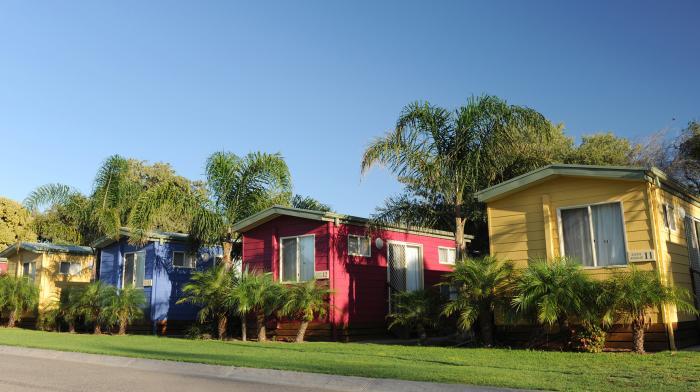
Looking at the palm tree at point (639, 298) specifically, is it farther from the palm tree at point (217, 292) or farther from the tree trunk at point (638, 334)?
the palm tree at point (217, 292)

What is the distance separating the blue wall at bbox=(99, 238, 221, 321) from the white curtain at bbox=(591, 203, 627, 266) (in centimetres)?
1578

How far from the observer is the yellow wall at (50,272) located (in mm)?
26875

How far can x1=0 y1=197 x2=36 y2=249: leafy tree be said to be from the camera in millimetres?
41875

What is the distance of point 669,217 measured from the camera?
519 inches

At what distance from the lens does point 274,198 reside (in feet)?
69.0

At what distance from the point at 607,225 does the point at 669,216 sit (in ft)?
5.25

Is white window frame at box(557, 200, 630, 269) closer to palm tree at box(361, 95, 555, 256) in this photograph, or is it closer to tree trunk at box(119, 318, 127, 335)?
palm tree at box(361, 95, 555, 256)

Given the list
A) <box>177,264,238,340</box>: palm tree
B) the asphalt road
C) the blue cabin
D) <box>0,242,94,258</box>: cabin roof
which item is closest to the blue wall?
the blue cabin

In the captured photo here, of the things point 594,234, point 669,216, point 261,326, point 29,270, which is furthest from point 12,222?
point 669,216

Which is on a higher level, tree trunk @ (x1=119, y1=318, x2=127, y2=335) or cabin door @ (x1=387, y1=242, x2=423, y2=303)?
cabin door @ (x1=387, y1=242, x2=423, y2=303)

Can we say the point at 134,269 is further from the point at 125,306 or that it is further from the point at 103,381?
the point at 103,381

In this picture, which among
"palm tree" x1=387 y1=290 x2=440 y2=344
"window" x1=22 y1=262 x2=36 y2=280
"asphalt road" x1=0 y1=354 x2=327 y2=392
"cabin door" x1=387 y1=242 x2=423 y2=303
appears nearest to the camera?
"asphalt road" x1=0 y1=354 x2=327 y2=392

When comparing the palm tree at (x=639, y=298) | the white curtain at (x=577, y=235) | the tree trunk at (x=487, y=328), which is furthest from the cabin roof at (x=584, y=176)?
the tree trunk at (x=487, y=328)

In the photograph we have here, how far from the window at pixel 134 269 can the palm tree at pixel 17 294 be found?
458 centimetres
